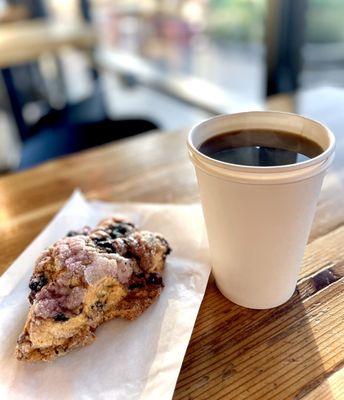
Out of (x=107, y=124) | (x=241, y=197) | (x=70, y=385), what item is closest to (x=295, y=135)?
(x=241, y=197)

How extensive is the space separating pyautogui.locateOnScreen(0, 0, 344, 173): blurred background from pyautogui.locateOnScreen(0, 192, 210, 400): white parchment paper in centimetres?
59

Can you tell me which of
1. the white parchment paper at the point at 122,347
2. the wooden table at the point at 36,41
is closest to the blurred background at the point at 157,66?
Result: the wooden table at the point at 36,41

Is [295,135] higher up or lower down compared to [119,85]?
higher up

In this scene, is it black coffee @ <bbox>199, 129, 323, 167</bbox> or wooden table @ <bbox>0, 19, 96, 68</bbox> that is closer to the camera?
black coffee @ <bbox>199, 129, 323, 167</bbox>

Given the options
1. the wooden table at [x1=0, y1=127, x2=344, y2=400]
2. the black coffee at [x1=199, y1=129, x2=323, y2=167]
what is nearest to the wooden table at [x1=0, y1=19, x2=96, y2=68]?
the wooden table at [x1=0, y1=127, x2=344, y2=400]

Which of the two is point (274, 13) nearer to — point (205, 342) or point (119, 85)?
point (205, 342)

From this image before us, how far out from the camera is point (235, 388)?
0.38 m

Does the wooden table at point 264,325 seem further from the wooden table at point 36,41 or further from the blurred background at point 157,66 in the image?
the wooden table at point 36,41

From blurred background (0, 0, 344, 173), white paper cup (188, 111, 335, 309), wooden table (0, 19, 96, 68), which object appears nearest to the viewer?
white paper cup (188, 111, 335, 309)

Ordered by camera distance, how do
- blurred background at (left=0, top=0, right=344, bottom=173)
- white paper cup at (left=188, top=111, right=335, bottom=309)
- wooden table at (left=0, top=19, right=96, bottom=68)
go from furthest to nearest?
wooden table at (left=0, top=19, right=96, bottom=68)
blurred background at (left=0, top=0, right=344, bottom=173)
white paper cup at (left=188, top=111, right=335, bottom=309)

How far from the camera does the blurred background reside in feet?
4.35

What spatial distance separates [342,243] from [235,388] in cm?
27

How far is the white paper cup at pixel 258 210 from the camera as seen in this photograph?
36 cm

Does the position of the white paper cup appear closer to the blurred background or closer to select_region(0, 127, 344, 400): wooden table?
select_region(0, 127, 344, 400): wooden table
